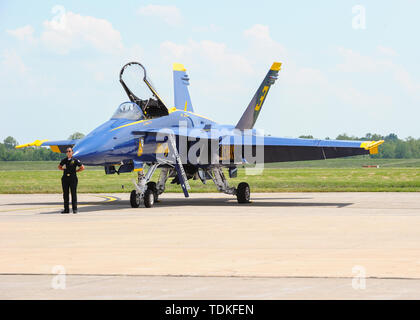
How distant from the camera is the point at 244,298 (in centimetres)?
702

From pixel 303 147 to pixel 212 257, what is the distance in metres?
14.4

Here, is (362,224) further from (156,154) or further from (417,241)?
(156,154)

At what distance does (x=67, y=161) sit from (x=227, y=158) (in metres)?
7.54

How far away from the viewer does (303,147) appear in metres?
24.2

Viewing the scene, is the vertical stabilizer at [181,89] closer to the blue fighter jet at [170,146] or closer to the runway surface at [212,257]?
the blue fighter jet at [170,146]

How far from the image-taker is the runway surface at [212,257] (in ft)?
24.7

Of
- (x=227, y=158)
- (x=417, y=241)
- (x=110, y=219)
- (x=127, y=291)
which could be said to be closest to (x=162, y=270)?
(x=127, y=291)

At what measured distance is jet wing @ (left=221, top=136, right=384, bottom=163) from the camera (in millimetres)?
23016

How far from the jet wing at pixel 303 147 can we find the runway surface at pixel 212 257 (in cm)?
477

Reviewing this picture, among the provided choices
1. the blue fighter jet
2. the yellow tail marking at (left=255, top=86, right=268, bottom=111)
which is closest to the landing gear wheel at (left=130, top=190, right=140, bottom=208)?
the blue fighter jet

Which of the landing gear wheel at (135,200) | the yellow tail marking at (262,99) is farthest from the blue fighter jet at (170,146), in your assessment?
the yellow tail marking at (262,99)

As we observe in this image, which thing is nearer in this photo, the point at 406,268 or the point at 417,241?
the point at 406,268

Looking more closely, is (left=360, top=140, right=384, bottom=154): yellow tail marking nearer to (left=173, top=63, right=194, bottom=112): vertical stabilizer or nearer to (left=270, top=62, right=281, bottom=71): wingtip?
(left=270, top=62, right=281, bottom=71): wingtip
